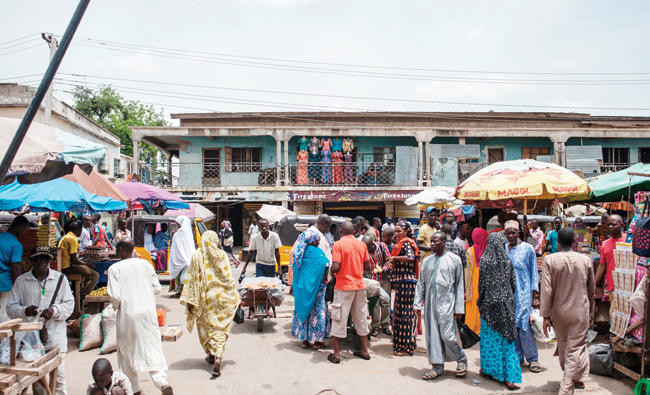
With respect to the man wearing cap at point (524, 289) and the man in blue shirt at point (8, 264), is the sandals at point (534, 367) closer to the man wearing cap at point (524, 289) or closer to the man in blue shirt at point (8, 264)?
the man wearing cap at point (524, 289)

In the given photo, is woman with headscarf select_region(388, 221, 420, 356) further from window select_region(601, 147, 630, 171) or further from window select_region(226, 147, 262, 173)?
window select_region(601, 147, 630, 171)

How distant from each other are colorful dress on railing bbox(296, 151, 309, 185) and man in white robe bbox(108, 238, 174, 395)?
15472mm

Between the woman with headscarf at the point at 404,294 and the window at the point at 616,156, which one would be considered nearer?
the woman with headscarf at the point at 404,294

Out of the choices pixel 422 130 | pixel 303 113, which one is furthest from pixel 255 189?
pixel 422 130

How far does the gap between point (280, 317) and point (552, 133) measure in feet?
56.8

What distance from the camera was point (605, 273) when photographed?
589 centimetres

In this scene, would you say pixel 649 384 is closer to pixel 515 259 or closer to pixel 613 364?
pixel 613 364

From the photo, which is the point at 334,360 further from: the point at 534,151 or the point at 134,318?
the point at 534,151

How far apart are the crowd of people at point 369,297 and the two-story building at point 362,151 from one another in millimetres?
12656

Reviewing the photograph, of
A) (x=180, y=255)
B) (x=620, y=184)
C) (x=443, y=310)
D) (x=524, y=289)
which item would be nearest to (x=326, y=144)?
(x=180, y=255)

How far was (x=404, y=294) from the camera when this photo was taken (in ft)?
18.5

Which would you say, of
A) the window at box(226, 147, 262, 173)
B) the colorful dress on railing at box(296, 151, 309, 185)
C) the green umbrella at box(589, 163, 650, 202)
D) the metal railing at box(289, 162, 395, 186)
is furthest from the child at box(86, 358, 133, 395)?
the window at box(226, 147, 262, 173)

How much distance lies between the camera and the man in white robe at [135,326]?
4008mm

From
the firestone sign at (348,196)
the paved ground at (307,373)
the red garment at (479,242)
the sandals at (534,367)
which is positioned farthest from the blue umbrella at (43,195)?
the firestone sign at (348,196)
